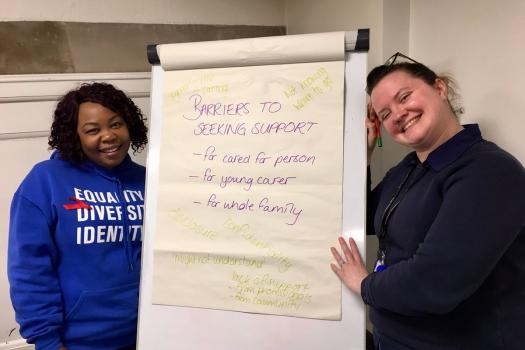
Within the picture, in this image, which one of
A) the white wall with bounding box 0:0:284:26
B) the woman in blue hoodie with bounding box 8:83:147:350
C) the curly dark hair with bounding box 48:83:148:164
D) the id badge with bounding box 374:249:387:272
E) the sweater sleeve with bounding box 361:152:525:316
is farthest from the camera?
the white wall with bounding box 0:0:284:26

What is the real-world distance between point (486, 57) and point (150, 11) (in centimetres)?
146

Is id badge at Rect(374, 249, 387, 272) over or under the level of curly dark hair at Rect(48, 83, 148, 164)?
under

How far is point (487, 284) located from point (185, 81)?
0.97m

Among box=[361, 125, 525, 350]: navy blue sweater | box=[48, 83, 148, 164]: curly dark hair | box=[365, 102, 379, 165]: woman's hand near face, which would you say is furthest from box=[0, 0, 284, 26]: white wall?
box=[361, 125, 525, 350]: navy blue sweater

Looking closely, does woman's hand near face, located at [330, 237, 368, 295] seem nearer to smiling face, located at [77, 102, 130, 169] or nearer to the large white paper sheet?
the large white paper sheet

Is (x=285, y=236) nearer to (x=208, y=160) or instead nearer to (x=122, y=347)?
(x=208, y=160)

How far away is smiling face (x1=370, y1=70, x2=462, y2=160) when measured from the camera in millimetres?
911

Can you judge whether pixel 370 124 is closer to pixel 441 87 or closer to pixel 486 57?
pixel 441 87

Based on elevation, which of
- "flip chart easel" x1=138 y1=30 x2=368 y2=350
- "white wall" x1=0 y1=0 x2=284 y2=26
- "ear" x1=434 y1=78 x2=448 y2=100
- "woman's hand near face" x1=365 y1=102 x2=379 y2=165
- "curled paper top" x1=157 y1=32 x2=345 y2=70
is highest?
"white wall" x1=0 y1=0 x2=284 y2=26

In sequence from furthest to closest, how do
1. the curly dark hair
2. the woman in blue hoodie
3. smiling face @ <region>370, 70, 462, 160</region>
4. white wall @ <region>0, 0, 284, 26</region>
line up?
white wall @ <region>0, 0, 284, 26</region> → the curly dark hair → the woman in blue hoodie → smiling face @ <region>370, 70, 462, 160</region>

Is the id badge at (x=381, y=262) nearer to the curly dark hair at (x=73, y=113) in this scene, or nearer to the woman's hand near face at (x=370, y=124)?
the woman's hand near face at (x=370, y=124)

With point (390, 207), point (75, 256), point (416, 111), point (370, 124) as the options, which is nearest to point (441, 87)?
point (416, 111)

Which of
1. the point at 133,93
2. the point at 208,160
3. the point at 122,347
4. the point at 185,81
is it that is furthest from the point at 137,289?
the point at 133,93

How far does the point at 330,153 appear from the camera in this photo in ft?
3.60
